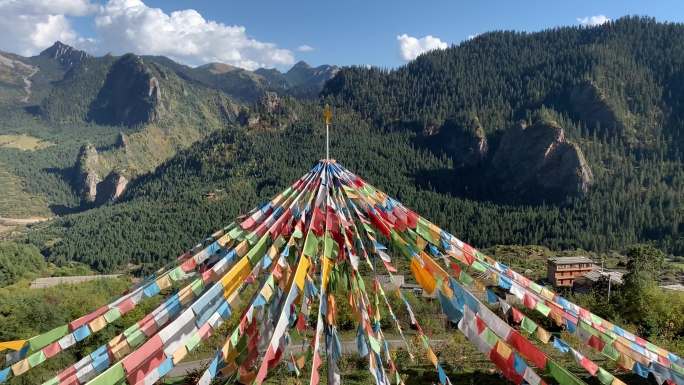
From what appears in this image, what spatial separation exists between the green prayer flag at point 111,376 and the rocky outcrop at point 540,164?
135 metres

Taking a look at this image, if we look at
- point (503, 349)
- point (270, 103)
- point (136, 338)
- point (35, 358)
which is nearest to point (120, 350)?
point (136, 338)

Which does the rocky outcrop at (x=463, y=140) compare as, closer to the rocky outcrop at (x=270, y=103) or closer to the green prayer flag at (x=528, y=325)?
the rocky outcrop at (x=270, y=103)

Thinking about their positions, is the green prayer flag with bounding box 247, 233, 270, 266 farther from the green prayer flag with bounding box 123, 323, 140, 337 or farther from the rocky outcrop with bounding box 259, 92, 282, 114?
the rocky outcrop with bounding box 259, 92, 282, 114

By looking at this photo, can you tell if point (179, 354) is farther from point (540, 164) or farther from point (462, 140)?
point (462, 140)

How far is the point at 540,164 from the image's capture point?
138 metres

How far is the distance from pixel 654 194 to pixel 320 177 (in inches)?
5110

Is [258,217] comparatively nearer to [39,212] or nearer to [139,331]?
[139,331]

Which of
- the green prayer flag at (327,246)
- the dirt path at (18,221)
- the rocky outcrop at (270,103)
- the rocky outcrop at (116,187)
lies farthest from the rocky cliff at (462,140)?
the green prayer flag at (327,246)

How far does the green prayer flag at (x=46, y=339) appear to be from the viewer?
910 cm

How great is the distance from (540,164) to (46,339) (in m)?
144

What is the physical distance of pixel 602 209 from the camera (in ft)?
377

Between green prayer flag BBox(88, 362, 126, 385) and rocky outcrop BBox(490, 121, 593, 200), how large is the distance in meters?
135

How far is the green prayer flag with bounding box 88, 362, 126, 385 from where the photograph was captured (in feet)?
22.4

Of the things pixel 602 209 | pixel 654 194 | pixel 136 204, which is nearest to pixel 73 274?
pixel 136 204
